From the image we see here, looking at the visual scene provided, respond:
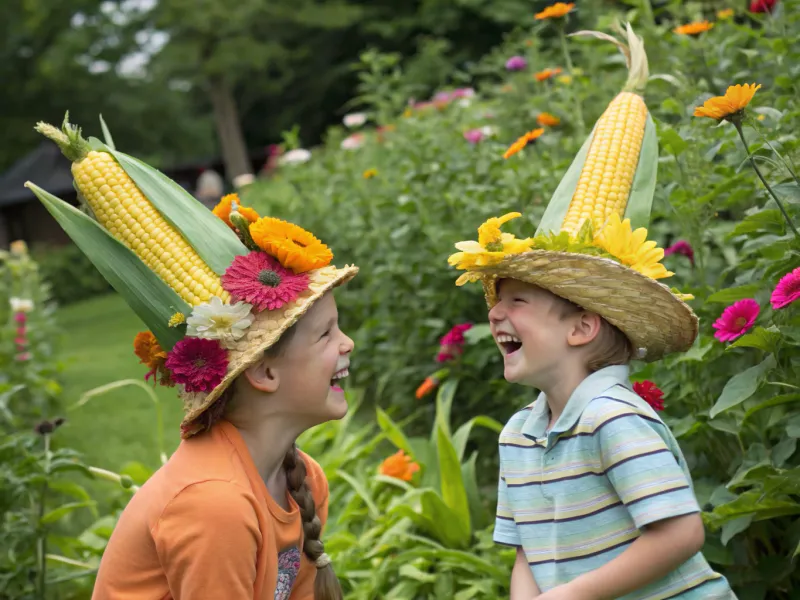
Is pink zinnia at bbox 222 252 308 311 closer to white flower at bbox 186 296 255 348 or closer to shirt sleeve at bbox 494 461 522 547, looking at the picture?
white flower at bbox 186 296 255 348

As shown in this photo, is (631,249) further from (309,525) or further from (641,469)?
(309,525)

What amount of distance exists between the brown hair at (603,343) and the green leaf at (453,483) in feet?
4.34

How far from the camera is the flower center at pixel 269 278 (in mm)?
2082

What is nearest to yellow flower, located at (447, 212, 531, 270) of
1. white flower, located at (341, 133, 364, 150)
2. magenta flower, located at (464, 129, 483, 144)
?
magenta flower, located at (464, 129, 483, 144)

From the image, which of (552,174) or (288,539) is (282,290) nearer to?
(288,539)

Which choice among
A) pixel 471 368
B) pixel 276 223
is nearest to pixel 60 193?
pixel 471 368

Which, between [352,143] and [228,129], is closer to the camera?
[352,143]

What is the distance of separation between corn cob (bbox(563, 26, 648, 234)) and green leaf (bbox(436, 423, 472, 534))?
4.38 feet

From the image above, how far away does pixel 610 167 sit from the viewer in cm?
214

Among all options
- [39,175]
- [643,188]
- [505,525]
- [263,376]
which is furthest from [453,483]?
[39,175]

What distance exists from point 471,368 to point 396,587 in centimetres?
137

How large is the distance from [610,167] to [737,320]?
474 mm

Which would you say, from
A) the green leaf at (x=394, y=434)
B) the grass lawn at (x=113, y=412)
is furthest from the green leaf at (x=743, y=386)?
the grass lawn at (x=113, y=412)

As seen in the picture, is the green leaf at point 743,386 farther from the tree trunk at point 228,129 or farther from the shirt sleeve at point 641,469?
the tree trunk at point 228,129
